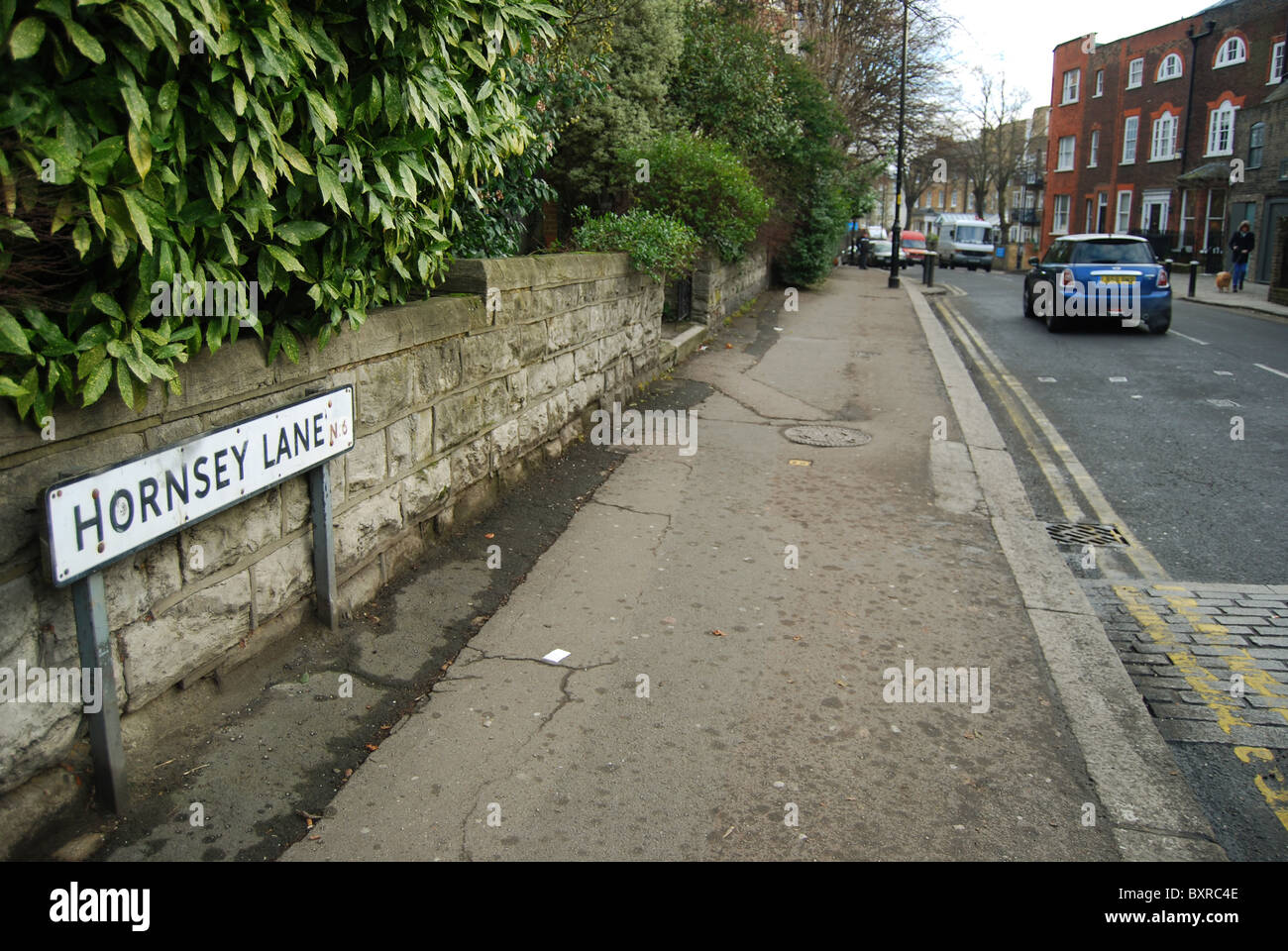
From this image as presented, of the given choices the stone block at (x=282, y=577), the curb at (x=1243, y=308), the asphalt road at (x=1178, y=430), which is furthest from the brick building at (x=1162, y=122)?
the stone block at (x=282, y=577)

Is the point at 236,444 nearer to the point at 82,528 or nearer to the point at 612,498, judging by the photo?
the point at 82,528

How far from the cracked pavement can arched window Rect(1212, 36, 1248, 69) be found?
41928 millimetres

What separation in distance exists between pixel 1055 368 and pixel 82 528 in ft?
45.3

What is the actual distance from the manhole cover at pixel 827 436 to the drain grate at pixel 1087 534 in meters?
2.50

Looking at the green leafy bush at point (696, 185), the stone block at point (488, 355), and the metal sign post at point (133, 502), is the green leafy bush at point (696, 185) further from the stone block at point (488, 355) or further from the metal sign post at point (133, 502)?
the metal sign post at point (133, 502)

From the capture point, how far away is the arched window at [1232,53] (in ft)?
130

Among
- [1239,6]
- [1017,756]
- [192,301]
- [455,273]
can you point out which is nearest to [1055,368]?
[455,273]

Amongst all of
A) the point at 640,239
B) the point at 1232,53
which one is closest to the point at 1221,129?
the point at 1232,53

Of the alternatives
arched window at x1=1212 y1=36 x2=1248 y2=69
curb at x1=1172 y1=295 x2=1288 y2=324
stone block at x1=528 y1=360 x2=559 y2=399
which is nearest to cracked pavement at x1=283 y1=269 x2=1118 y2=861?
stone block at x1=528 y1=360 x2=559 y2=399

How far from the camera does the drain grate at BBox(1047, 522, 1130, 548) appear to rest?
22.9 ft

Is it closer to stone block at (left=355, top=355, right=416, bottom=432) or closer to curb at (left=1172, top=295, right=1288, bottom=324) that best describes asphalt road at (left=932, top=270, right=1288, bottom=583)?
curb at (left=1172, top=295, right=1288, bottom=324)

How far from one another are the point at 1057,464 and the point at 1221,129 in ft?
131

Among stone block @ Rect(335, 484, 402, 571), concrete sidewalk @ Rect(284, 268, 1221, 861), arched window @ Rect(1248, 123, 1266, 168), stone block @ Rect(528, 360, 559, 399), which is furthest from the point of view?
arched window @ Rect(1248, 123, 1266, 168)

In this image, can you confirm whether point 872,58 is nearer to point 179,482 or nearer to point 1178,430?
point 1178,430
